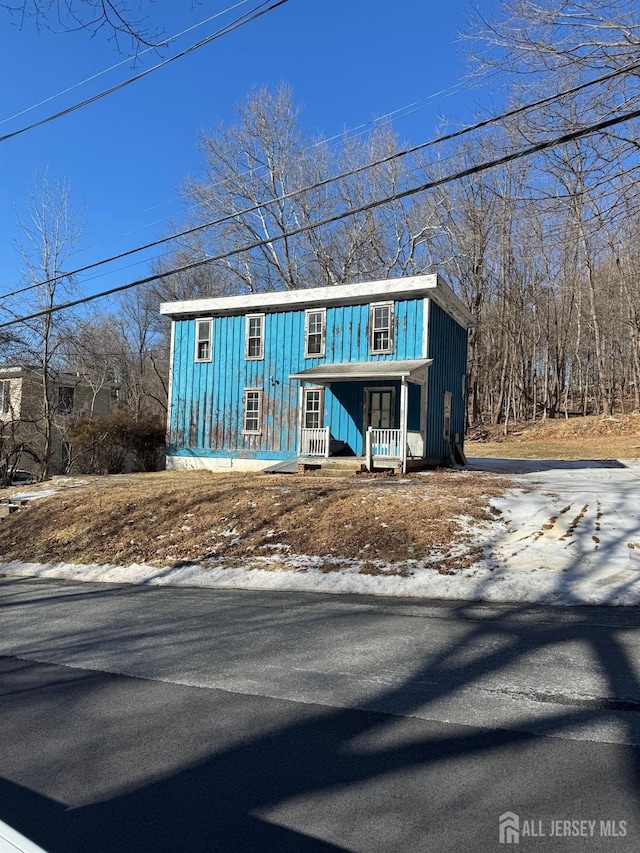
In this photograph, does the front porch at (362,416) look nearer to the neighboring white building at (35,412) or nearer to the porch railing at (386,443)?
the porch railing at (386,443)

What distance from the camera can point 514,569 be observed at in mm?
7562

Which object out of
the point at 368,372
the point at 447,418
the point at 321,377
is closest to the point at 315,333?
the point at 321,377

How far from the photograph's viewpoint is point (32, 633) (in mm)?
6277

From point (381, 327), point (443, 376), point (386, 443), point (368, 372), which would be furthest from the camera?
point (443, 376)

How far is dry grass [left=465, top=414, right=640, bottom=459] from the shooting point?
83.8 ft

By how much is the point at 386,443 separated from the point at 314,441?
2.18 m

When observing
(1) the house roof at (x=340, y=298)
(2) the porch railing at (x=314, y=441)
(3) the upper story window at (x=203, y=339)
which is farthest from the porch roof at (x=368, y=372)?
(3) the upper story window at (x=203, y=339)

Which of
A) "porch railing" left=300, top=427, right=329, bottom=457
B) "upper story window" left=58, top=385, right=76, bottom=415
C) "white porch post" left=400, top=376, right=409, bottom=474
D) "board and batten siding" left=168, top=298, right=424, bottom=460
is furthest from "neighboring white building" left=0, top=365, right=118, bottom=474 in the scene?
"white porch post" left=400, top=376, right=409, bottom=474

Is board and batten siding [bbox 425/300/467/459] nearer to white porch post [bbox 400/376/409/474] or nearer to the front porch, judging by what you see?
the front porch

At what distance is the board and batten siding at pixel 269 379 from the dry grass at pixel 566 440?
1078 cm

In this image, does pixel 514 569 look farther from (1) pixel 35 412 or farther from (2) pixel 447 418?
(1) pixel 35 412

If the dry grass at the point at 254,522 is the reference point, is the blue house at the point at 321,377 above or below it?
above

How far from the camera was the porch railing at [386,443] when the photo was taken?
54.4ft

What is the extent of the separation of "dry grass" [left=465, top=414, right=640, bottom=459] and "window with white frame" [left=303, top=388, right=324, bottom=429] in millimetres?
11132
